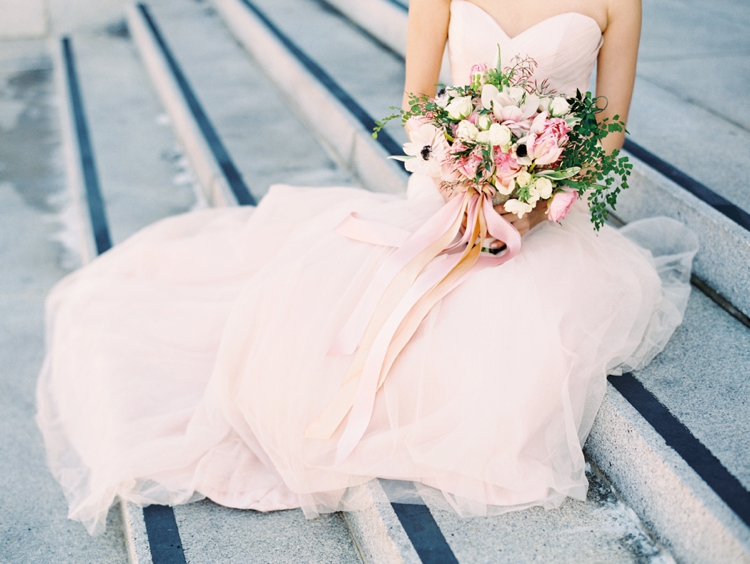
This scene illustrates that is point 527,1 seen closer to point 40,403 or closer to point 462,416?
point 462,416

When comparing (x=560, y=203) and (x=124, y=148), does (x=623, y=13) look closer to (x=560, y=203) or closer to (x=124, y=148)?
(x=560, y=203)

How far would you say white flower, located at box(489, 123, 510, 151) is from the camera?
1587mm

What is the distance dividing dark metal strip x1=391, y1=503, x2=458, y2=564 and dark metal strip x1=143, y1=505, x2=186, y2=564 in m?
0.56

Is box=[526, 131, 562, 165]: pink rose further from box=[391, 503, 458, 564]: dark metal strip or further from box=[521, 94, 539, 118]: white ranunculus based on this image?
box=[391, 503, 458, 564]: dark metal strip

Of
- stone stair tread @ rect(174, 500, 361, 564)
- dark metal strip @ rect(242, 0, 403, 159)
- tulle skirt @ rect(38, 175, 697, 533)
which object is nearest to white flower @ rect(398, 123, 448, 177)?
tulle skirt @ rect(38, 175, 697, 533)

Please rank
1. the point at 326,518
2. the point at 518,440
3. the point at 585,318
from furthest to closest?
the point at 326,518 < the point at 585,318 < the point at 518,440

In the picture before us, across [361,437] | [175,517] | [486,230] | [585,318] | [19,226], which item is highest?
[486,230]

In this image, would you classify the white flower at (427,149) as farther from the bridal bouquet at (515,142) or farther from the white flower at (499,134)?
the white flower at (499,134)

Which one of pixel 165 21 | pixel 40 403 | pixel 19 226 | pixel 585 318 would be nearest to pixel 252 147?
pixel 19 226

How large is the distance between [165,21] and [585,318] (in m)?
5.84

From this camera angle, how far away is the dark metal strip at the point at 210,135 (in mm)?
3520

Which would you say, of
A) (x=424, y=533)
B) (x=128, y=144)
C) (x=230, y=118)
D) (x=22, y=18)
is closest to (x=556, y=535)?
(x=424, y=533)

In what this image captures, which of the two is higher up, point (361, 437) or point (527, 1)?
point (527, 1)

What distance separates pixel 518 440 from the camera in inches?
65.6
